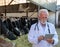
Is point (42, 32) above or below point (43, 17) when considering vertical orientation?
below

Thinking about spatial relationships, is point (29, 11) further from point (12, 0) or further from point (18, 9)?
point (12, 0)

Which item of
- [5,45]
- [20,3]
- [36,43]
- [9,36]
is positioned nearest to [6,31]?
[9,36]

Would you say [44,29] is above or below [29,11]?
above

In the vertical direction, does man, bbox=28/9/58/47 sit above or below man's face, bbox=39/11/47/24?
below

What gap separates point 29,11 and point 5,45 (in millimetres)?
2351

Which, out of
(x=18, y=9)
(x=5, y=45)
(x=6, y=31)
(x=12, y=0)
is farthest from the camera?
(x=18, y=9)

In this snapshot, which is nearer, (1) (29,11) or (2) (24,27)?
(2) (24,27)

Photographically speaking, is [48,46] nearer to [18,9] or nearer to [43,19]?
[43,19]

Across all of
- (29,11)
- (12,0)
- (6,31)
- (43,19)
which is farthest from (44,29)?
(29,11)

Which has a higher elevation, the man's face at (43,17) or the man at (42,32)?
the man's face at (43,17)

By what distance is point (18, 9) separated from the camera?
5684 mm

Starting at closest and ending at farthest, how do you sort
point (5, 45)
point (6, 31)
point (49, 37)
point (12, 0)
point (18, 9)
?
point (49, 37), point (5, 45), point (6, 31), point (12, 0), point (18, 9)

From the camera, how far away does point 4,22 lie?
4.34 metres

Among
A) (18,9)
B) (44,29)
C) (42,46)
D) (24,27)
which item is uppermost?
(44,29)
